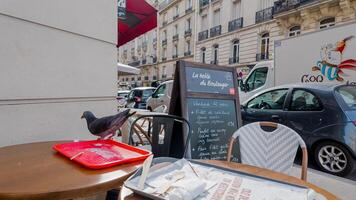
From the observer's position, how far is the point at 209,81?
2990 mm

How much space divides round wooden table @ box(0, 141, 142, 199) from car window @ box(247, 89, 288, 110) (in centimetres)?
413

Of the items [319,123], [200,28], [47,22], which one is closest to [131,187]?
[47,22]

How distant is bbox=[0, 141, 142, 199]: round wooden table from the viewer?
41.9 inches

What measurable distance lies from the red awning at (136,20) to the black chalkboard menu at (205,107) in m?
2.95

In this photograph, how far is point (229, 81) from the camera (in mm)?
3197

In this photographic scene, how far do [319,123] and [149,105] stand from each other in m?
8.21

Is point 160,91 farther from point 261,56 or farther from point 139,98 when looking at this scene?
point 261,56

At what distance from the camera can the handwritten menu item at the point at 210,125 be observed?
2732mm

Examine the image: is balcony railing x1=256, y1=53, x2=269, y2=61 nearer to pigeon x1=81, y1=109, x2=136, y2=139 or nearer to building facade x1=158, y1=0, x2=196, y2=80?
building facade x1=158, y1=0, x2=196, y2=80

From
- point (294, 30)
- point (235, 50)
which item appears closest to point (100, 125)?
point (294, 30)

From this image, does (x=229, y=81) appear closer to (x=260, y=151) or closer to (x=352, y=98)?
(x=260, y=151)

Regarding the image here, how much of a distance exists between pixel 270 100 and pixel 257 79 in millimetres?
2913

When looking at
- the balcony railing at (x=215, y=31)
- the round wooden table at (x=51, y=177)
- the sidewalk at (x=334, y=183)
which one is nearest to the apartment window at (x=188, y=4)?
the balcony railing at (x=215, y=31)

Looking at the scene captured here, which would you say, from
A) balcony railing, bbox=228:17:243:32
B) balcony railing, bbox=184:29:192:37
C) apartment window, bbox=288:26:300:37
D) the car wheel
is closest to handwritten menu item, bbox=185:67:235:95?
the car wheel
